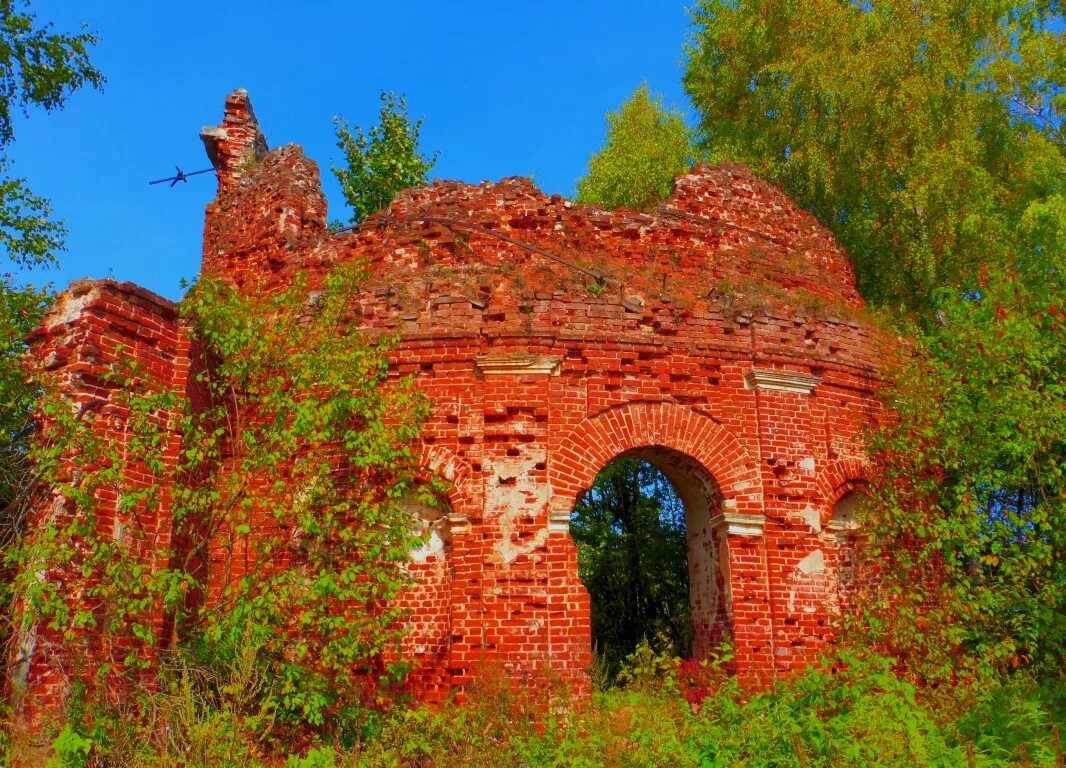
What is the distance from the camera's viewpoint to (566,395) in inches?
322

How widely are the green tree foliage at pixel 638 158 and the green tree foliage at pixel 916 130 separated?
13.8ft

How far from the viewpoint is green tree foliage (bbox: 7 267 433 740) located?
6312mm

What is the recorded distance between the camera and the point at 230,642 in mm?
6301

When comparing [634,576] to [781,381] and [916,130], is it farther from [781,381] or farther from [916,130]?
[916,130]

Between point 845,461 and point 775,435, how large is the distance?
0.87m

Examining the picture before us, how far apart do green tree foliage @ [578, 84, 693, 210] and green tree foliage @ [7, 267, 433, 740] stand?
12.5m

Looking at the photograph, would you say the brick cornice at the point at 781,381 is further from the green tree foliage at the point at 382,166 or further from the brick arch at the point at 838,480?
the green tree foliage at the point at 382,166

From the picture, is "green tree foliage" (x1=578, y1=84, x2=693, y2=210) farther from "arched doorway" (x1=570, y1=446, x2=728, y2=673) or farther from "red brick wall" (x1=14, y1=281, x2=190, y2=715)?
"red brick wall" (x1=14, y1=281, x2=190, y2=715)

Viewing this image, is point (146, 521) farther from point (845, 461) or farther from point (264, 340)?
point (845, 461)

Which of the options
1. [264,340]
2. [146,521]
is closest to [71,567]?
[146,521]

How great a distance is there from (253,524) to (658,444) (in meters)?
3.76

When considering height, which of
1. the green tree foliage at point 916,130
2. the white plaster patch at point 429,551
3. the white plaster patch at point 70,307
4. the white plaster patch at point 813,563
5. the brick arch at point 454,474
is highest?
the green tree foliage at point 916,130

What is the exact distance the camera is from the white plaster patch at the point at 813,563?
8.26 meters

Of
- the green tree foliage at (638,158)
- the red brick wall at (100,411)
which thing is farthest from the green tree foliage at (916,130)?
the red brick wall at (100,411)
